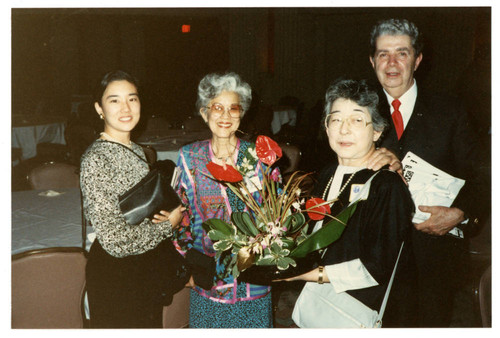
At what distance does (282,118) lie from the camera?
7.71 m

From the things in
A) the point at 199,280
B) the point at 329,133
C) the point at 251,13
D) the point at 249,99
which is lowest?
the point at 199,280

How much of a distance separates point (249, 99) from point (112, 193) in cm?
80


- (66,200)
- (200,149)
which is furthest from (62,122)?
(200,149)

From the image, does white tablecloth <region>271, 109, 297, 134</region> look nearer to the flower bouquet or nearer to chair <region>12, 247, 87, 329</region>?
chair <region>12, 247, 87, 329</region>

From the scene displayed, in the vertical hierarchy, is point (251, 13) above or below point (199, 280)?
above

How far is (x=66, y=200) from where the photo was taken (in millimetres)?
2930

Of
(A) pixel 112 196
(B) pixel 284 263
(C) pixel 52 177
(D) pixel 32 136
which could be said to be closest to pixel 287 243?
(B) pixel 284 263

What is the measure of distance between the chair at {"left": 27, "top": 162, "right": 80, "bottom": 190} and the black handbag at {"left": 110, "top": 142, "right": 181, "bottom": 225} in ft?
6.91

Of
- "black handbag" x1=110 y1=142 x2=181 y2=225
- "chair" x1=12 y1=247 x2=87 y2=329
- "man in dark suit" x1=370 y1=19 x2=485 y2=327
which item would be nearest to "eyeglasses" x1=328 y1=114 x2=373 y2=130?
"man in dark suit" x1=370 y1=19 x2=485 y2=327

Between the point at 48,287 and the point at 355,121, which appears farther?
the point at 48,287

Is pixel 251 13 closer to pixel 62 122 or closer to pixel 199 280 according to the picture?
pixel 62 122

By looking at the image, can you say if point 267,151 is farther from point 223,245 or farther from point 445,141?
point 445,141

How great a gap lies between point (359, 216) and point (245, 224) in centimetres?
40

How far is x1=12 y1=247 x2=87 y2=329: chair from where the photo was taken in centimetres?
169
